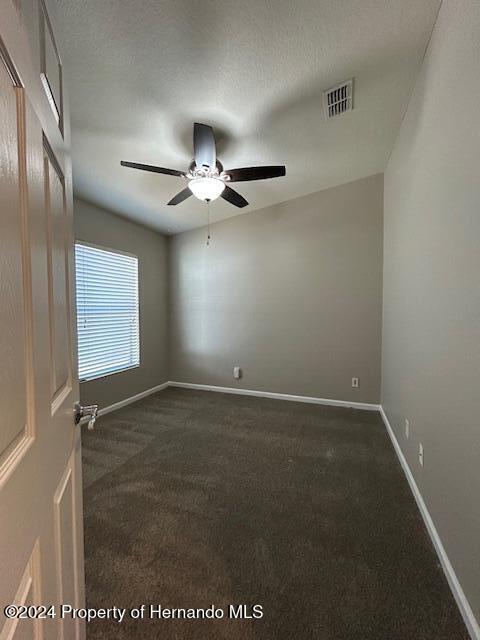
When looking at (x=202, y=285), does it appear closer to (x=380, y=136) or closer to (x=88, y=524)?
(x=380, y=136)

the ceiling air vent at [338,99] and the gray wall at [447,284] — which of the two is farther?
the ceiling air vent at [338,99]

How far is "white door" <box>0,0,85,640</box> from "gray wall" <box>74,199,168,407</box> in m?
2.65

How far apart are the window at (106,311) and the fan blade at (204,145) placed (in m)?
1.84

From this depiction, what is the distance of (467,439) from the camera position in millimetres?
1221

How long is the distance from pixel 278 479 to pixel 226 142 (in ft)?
9.04

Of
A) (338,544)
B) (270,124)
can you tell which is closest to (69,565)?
(338,544)

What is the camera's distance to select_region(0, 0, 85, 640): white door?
1.59 ft

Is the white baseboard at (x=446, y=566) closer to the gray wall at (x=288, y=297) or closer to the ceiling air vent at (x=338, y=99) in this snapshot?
the gray wall at (x=288, y=297)

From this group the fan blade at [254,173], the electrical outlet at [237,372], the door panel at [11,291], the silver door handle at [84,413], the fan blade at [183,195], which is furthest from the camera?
the electrical outlet at [237,372]

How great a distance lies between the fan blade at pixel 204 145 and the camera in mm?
1960

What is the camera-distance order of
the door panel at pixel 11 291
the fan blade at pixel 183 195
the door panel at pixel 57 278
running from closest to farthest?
1. the door panel at pixel 11 291
2. the door panel at pixel 57 278
3. the fan blade at pixel 183 195

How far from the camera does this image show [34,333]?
1.99 feet

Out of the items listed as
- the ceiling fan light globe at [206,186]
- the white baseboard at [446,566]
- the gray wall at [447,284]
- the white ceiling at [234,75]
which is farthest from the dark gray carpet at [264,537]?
the white ceiling at [234,75]

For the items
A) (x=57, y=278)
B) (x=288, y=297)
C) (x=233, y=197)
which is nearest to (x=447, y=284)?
(x=57, y=278)
